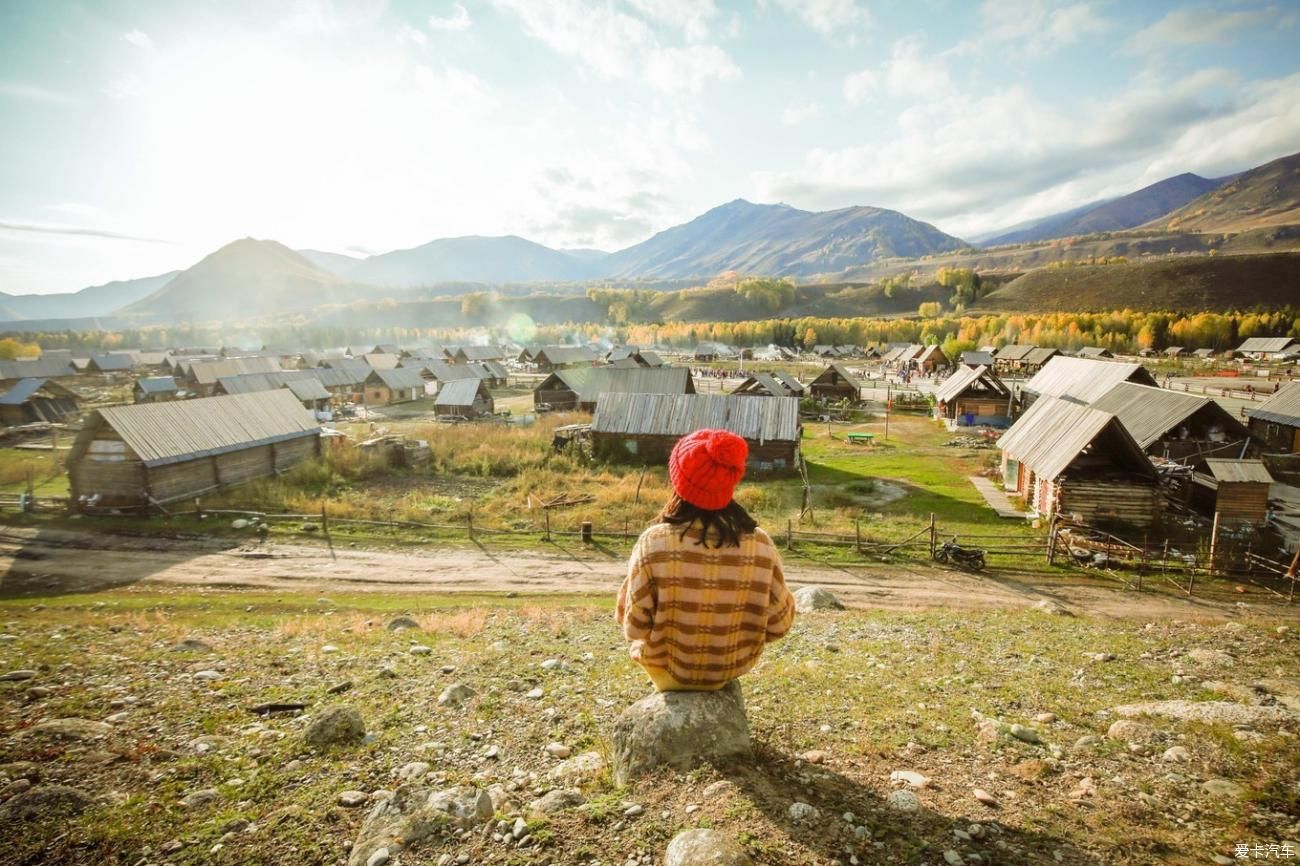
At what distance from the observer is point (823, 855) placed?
3426mm

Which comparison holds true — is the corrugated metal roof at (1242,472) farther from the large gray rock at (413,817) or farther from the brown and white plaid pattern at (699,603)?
the large gray rock at (413,817)

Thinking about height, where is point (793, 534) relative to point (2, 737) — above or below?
A: below

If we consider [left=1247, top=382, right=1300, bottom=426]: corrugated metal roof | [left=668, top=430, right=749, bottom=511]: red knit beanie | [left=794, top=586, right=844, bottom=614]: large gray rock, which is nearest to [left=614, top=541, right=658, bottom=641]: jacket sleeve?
[left=668, top=430, right=749, bottom=511]: red knit beanie

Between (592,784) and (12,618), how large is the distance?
15876 millimetres

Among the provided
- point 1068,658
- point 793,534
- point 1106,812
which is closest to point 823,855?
point 1106,812

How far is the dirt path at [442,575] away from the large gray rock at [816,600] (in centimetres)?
76

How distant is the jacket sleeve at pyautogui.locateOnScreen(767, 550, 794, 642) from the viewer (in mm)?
4211

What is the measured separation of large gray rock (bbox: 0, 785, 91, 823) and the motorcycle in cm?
1965

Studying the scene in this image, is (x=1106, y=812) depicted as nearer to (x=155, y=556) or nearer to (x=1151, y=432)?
(x=155, y=556)

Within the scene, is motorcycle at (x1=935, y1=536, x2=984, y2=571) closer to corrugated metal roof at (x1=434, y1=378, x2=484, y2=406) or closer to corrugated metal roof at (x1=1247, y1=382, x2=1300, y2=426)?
corrugated metal roof at (x1=1247, y1=382, x2=1300, y2=426)

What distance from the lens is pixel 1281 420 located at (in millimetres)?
30016

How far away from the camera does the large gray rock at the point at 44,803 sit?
4395mm

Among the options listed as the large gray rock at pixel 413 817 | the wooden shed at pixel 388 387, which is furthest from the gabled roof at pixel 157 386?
the large gray rock at pixel 413 817

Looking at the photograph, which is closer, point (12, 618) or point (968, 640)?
point (968, 640)
